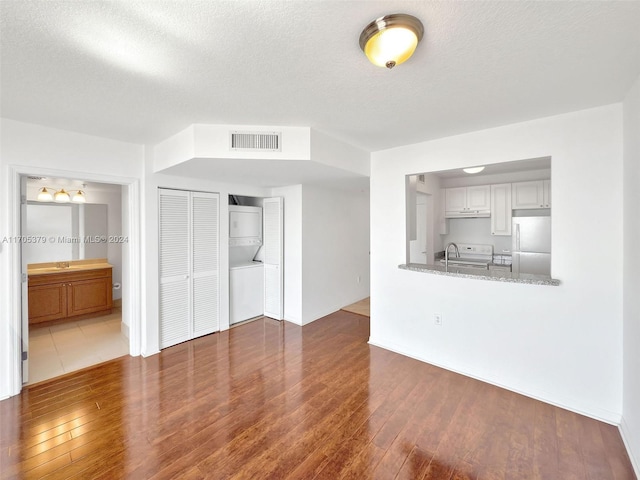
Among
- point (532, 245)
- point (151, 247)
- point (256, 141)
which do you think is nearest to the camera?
point (256, 141)

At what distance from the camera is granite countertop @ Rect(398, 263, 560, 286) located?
248cm

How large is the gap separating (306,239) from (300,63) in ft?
9.57

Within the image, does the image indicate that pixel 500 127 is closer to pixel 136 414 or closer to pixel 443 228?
pixel 443 228

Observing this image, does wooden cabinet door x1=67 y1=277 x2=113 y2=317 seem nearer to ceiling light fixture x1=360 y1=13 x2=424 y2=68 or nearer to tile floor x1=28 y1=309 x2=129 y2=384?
tile floor x1=28 y1=309 x2=129 y2=384

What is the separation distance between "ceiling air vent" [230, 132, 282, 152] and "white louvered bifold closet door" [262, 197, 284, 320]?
1.82 metres

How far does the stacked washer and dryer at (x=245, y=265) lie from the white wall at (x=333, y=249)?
87 cm

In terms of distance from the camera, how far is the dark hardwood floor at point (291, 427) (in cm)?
178

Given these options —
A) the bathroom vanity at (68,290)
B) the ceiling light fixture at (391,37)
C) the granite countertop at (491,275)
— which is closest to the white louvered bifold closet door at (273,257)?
the granite countertop at (491,275)

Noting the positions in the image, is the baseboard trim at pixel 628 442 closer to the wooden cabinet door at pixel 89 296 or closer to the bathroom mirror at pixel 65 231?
the wooden cabinet door at pixel 89 296

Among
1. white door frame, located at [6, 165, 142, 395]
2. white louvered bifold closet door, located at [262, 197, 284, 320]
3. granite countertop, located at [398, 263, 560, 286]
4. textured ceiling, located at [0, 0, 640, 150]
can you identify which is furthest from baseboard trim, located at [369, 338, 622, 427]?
white door frame, located at [6, 165, 142, 395]

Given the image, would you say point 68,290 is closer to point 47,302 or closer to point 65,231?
point 47,302

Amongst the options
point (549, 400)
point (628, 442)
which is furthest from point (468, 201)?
point (628, 442)

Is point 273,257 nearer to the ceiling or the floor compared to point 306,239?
nearer to the floor

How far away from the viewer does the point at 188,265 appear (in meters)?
3.74
